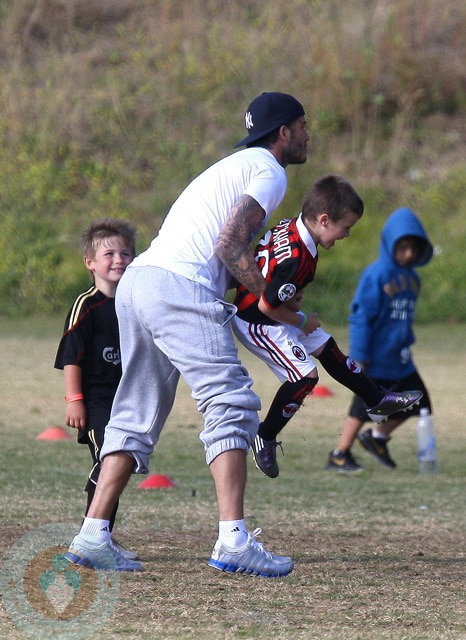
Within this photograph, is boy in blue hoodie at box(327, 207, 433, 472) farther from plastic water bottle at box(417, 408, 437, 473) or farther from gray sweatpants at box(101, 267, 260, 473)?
gray sweatpants at box(101, 267, 260, 473)

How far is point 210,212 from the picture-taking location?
4293 millimetres

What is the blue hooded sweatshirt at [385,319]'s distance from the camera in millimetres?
7844

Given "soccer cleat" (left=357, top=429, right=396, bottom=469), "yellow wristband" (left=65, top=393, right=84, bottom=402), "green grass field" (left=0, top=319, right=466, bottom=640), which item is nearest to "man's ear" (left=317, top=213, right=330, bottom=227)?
"yellow wristband" (left=65, top=393, right=84, bottom=402)

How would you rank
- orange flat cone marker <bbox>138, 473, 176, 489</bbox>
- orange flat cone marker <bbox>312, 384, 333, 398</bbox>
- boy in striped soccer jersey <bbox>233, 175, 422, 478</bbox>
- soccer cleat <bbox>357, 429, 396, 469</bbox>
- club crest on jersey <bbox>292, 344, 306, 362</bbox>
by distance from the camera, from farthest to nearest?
1. orange flat cone marker <bbox>312, 384, 333, 398</bbox>
2. soccer cleat <bbox>357, 429, 396, 469</bbox>
3. orange flat cone marker <bbox>138, 473, 176, 489</bbox>
4. club crest on jersey <bbox>292, 344, 306, 362</bbox>
5. boy in striped soccer jersey <bbox>233, 175, 422, 478</bbox>

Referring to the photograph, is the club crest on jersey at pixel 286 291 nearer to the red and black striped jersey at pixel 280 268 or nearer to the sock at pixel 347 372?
the red and black striped jersey at pixel 280 268

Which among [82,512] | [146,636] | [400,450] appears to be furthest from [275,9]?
[146,636]

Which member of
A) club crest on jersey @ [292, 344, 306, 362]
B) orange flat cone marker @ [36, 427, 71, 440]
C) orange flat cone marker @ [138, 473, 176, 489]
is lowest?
orange flat cone marker @ [36, 427, 71, 440]

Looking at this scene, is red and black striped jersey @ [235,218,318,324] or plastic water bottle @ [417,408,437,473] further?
plastic water bottle @ [417,408,437,473]

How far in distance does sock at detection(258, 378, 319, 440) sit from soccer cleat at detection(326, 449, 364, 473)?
8.68ft

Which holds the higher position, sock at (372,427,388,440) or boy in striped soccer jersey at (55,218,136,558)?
boy in striped soccer jersey at (55,218,136,558)

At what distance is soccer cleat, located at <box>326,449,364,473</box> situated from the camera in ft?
24.6

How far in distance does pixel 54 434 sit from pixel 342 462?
2143 mm

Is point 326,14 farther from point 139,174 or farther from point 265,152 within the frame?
point 265,152

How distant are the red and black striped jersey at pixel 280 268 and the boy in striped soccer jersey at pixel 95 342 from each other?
55 centimetres
